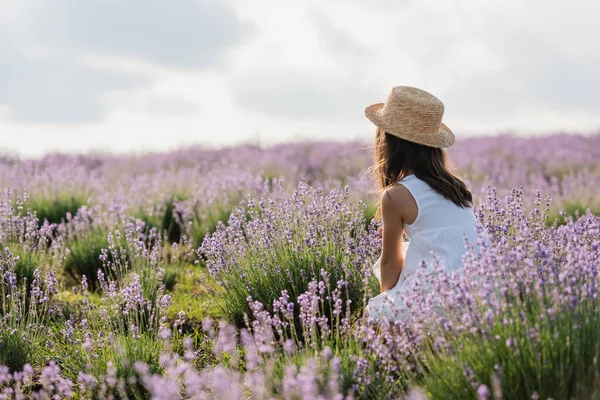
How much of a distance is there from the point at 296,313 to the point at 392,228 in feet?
3.72

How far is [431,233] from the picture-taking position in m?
3.87

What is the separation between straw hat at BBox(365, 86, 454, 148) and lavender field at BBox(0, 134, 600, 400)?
65 cm

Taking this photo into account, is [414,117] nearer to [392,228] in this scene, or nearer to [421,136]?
[421,136]

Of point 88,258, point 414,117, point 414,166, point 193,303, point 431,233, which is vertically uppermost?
point 414,117

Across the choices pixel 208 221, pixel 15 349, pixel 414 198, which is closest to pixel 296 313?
pixel 414 198

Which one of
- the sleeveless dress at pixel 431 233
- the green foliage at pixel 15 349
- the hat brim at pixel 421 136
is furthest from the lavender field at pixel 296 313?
the hat brim at pixel 421 136

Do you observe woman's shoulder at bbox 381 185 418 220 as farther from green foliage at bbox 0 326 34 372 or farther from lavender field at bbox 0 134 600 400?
green foliage at bbox 0 326 34 372

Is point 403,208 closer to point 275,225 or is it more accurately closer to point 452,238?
point 452,238

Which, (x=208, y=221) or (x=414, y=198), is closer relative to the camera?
(x=414, y=198)

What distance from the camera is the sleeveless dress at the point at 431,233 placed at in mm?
3807

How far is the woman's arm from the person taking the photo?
12.6 ft

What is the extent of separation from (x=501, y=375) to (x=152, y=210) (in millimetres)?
6335

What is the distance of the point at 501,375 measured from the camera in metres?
2.80

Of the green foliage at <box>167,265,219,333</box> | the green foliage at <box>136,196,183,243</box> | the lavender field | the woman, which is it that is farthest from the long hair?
the green foliage at <box>136,196,183,243</box>
